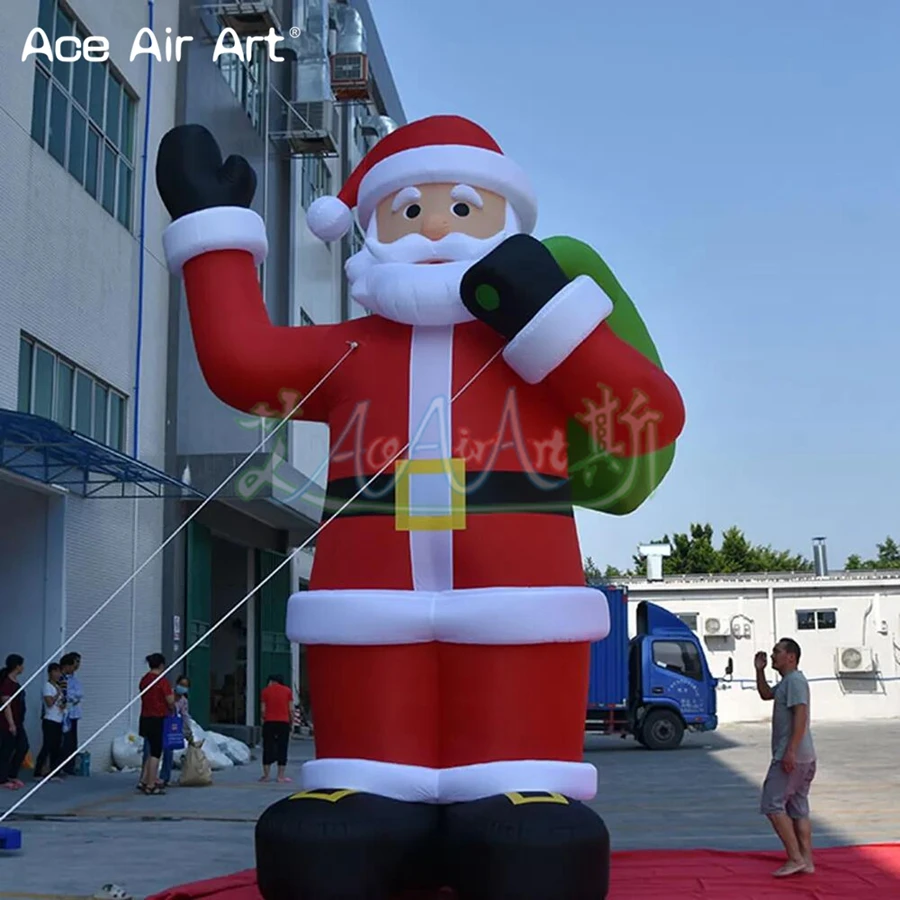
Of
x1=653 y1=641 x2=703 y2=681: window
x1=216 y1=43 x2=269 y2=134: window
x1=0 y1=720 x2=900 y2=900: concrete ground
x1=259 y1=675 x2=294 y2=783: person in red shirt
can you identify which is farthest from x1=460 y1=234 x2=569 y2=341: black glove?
x1=653 y1=641 x2=703 y2=681: window

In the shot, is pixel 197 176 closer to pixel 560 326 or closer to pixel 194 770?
pixel 560 326

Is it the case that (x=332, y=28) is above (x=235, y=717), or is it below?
above

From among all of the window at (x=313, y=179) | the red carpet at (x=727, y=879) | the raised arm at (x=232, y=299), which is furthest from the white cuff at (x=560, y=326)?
the window at (x=313, y=179)

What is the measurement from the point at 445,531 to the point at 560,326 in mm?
864

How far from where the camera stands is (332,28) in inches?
808

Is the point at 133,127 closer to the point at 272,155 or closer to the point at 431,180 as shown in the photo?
the point at 272,155

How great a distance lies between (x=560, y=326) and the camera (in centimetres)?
462

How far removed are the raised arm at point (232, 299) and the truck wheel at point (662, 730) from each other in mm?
14239

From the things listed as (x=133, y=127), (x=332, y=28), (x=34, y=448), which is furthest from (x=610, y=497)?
(x=332, y=28)

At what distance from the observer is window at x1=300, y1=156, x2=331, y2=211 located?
18.7 m

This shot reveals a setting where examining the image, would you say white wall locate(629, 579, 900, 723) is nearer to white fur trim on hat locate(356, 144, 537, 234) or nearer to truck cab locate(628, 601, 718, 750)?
truck cab locate(628, 601, 718, 750)

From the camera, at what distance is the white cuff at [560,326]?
4625 millimetres

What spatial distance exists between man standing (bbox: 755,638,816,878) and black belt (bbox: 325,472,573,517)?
2301 millimetres

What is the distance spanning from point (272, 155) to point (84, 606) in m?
7.33
